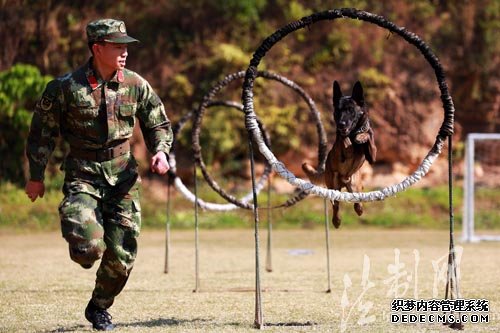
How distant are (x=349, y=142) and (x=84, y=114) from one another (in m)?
2.60

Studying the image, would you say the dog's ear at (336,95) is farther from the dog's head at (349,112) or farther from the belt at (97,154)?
the belt at (97,154)

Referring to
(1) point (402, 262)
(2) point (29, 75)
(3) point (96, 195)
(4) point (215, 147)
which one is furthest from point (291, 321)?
(4) point (215, 147)

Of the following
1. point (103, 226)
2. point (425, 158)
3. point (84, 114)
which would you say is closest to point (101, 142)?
point (84, 114)

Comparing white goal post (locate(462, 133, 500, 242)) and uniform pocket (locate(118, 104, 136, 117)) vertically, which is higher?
uniform pocket (locate(118, 104, 136, 117))

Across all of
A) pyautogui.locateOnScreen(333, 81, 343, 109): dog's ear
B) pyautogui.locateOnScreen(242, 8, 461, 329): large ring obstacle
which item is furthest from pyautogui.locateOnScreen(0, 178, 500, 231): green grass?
pyautogui.locateOnScreen(242, 8, 461, 329): large ring obstacle

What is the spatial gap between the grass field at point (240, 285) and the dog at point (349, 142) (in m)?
1.33

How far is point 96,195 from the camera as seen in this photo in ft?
27.4

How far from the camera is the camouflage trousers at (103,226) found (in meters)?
8.16

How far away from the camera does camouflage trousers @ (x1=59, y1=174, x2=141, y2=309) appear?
8156 millimetres

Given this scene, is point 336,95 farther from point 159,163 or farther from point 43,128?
point 43,128

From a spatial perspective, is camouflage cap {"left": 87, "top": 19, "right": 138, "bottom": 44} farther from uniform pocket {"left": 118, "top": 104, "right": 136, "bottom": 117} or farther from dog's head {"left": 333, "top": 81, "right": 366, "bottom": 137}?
dog's head {"left": 333, "top": 81, "right": 366, "bottom": 137}

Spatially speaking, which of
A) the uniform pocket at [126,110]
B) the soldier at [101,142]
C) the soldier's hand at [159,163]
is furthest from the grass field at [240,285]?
the uniform pocket at [126,110]

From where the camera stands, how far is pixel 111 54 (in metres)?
8.39

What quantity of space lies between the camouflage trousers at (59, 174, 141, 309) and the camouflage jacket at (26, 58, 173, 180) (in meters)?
0.17
